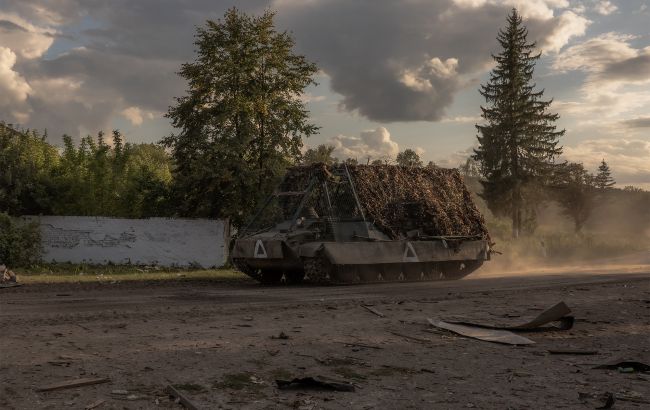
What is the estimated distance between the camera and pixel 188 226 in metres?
21.6

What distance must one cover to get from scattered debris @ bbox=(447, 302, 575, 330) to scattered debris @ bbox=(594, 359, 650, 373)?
1912mm

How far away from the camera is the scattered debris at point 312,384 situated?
17.4 feet

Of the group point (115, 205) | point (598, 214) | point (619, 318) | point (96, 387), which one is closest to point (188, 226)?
point (115, 205)

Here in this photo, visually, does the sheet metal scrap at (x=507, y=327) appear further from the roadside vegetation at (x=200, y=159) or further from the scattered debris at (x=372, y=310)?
the roadside vegetation at (x=200, y=159)

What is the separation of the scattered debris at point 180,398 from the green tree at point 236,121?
1630 cm

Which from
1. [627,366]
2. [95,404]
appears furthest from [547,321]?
[95,404]

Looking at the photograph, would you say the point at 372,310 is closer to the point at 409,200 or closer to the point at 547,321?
the point at 547,321

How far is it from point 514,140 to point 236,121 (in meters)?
26.3

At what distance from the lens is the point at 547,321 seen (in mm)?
8422

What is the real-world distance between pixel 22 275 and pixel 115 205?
6.26 m

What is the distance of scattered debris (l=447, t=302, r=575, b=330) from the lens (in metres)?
8.27

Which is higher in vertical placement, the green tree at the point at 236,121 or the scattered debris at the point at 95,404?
the green tree at the point at 236,121

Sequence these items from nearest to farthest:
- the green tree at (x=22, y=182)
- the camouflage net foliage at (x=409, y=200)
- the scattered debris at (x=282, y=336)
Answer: the scattered debris at (x=282, y=336) < the camouflage net foliage at (x=409, y=200) < the green tree at (x=22, y=182)

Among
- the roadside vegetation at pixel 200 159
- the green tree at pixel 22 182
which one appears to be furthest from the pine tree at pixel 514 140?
the green tree at pixel 22 182
